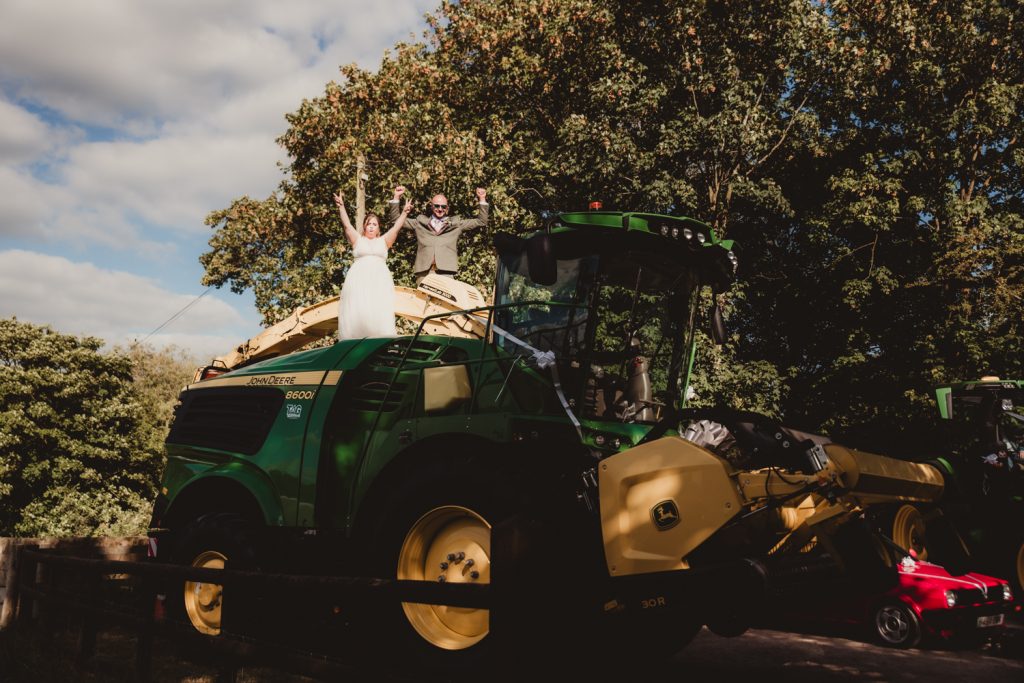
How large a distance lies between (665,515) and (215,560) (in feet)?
13.5

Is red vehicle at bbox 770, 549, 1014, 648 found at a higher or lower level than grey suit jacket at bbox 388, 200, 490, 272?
lower

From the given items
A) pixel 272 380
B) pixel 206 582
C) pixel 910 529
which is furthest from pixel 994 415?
pixel 206 582

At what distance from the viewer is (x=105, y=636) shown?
8.20 m

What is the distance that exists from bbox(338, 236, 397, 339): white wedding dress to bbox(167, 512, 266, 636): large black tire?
233 centimetres

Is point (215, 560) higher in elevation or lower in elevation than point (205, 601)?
higher

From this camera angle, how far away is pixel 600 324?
578 cm

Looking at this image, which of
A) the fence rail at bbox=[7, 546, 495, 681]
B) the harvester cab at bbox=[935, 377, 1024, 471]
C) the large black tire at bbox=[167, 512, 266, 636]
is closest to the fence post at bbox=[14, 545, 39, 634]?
the fence rail at bbox=[7, 546, 495, 681]

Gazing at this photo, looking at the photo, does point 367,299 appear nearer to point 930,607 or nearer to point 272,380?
point 272,380

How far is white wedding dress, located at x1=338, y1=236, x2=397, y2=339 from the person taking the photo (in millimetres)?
8273

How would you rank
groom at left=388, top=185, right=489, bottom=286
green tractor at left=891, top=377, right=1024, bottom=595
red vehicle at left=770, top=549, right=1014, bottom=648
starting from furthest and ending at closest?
1. groom at left=388, top=185, right=489, bottom=286
2. green tractor at left=891, top=377, right=1024, bottom=595
3. red vehicle at left=770, top=549, right=1014, bottom=648

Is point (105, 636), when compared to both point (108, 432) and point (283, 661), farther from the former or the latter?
point (108, 432)

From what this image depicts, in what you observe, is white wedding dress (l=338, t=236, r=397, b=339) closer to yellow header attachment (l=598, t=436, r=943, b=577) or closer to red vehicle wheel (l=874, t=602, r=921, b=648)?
yellow header attachment (l=598, t=436, r=943, b=577)

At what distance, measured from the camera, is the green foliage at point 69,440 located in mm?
22438

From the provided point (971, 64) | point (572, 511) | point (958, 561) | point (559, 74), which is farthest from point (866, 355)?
point (572, 511)
